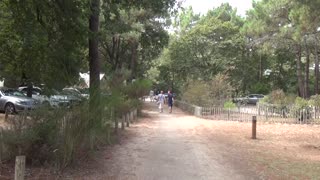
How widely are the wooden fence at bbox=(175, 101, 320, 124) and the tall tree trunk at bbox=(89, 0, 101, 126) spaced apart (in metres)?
12.5

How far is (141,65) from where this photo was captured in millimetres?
58219

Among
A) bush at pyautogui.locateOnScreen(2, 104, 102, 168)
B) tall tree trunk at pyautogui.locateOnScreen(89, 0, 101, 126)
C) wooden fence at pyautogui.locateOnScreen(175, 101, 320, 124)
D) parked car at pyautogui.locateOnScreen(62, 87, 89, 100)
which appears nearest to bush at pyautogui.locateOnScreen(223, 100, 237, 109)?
wooden fence at pyautogui.locateOnScreen(175, 101, 320, 124)

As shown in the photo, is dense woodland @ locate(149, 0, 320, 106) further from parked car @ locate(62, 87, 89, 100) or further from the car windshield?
the car windshield

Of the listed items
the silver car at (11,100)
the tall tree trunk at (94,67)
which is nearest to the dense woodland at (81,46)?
the tall tree trunk at (94,67)

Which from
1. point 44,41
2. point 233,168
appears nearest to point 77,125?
point 44,41

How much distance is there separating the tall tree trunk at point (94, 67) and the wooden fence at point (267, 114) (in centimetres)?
1246

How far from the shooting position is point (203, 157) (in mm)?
12711

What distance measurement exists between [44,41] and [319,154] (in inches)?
371

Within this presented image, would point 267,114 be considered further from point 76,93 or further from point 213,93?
point 76,93

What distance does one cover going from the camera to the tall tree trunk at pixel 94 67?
12.1 metres

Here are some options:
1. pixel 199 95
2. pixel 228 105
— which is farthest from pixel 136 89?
pixel 199 95

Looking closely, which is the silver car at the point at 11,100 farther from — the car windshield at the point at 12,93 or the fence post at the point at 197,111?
the fence post at the point at 197,111

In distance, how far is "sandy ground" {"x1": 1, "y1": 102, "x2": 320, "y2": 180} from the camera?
407 inches

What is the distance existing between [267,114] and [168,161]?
52.6ft
